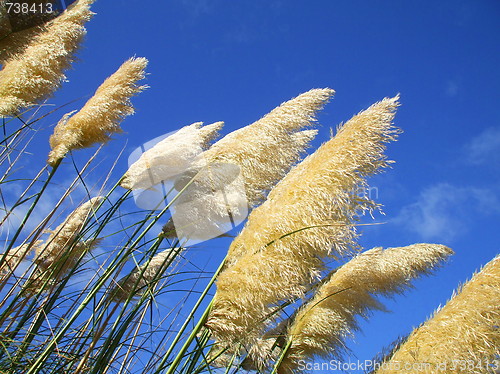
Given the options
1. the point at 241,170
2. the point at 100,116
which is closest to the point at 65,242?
the point at 100,116

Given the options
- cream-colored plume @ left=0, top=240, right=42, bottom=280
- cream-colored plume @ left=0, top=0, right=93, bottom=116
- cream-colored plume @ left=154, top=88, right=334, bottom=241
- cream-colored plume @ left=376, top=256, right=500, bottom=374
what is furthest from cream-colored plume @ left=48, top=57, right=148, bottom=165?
cream-colored plume @ left=376, top=256, right=500, bottom=374

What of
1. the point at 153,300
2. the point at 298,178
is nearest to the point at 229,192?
the point at 298,178

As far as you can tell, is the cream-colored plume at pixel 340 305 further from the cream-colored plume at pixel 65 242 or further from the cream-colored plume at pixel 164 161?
the cream-colored plume at pixel 65 242

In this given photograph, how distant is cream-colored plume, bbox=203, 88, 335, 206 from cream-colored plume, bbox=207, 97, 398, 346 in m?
0.35

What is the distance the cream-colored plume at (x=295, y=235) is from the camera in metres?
1.76

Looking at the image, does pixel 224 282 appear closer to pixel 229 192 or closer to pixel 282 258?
pixel 282 258

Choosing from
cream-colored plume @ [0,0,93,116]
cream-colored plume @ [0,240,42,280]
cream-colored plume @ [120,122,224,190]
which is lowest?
cream-colored plume @ [0,240,42,280]

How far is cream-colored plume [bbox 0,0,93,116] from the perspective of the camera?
2.47 metres

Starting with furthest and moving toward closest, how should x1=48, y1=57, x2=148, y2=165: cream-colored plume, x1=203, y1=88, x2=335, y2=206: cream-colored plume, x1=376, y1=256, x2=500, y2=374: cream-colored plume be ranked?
x1=48, y1=57, x2=148, y2=165: cream-colored plume
x1=203, y1=88, x2=335, y2=206: cream-colored plume
x1=376, y1=256, x2=500, y2=374: cream-colored plume

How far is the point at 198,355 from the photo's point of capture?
2.27 m

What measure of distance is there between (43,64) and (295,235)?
182cm

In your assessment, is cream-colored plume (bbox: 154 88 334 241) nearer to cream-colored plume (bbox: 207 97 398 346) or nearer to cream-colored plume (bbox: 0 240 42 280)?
cream-colored plume (bbox: 207 97 398 346)

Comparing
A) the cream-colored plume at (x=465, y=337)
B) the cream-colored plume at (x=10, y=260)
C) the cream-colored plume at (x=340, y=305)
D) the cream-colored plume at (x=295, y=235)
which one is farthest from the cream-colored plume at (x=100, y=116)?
the cream-colored plume at (x=465, y=337)

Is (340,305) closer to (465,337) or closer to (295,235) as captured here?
(465,337)
